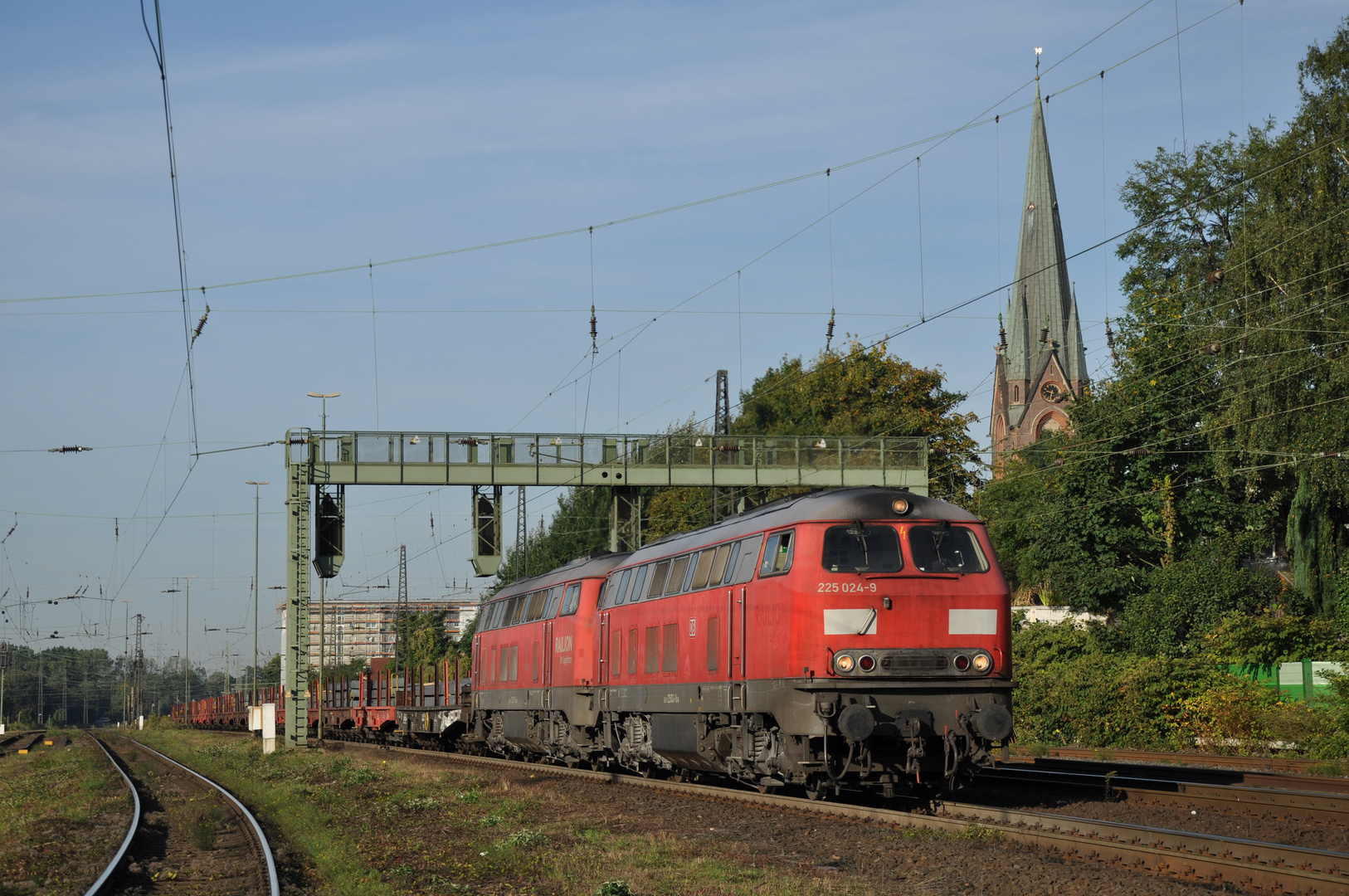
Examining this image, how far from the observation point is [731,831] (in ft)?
51.3

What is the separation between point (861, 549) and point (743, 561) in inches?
92.1

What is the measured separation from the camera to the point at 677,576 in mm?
21750

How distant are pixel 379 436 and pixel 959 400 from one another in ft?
132

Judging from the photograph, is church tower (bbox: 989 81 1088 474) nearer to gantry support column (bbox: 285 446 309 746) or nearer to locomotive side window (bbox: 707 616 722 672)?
gantry support column (bbox: 285 446 309 746)

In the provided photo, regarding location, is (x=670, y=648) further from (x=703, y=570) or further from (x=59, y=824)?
(x=59, y=824)

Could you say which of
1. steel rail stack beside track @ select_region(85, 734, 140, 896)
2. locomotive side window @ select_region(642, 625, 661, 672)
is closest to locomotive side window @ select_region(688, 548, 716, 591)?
locomotive side window @ select_region(642, 625, 661, 672)

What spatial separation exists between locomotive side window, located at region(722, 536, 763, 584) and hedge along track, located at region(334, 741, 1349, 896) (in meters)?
3.23

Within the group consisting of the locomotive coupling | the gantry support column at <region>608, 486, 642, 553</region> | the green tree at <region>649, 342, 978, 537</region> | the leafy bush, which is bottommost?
the leafy bush

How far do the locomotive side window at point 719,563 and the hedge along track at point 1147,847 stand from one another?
141 inches

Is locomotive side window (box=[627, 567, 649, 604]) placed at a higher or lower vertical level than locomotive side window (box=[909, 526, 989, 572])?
lower

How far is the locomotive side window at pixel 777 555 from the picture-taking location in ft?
56.6

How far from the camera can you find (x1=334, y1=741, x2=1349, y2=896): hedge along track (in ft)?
35.9

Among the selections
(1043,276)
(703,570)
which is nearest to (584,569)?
(703,570)

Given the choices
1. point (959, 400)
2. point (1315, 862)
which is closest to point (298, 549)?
point (1315, 862)
